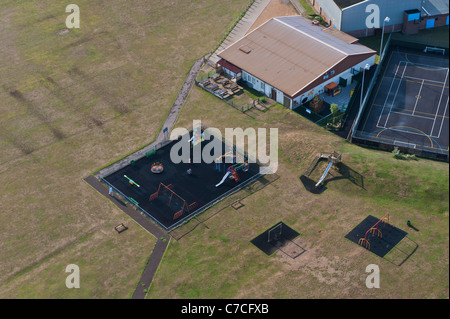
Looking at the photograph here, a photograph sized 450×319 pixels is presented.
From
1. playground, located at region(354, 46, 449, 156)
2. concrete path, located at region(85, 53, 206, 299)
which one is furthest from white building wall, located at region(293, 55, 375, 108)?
concrete path, located at region(85, 53, 206, 299)

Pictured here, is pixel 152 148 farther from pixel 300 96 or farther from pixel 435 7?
pixel 435 7

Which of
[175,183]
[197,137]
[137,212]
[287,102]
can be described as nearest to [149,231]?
[137,212]

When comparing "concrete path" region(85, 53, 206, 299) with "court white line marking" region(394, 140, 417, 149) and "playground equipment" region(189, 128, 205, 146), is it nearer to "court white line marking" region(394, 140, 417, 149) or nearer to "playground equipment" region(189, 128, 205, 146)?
"playground equipment" region(189, 128, 205, 146)

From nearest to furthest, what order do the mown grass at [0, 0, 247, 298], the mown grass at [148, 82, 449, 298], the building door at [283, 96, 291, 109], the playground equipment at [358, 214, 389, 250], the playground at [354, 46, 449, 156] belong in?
1. the mown grass at [148, 82, 449, 298]
2. the playground equipment at [358, 214, 389, 250]
3. the mown grass at [0, 0, 247, 298]
4. the playground at [354, 46, 449, 156]
5. the building door at [283, 96, 291, 109]
